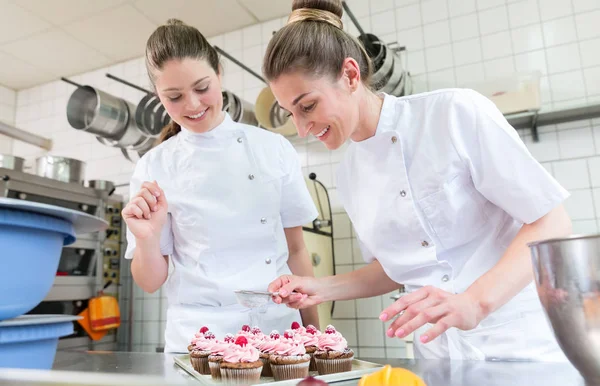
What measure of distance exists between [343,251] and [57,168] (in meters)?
2.29

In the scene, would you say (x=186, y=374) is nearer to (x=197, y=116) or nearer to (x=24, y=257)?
(x=24, y=257)

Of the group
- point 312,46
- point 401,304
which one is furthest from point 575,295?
point 312,46

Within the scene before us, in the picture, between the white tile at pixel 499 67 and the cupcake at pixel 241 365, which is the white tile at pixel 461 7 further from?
the cupcake at pixel 241 365

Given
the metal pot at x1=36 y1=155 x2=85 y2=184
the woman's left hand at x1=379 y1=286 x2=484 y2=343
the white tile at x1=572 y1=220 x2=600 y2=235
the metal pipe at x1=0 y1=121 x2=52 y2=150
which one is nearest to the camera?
the woman's left hand at x1=379 y1=286 x2=484 y2=343

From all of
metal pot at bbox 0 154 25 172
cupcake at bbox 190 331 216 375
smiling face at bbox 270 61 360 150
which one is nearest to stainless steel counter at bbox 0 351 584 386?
cupcake at bbox 190 331 216 375

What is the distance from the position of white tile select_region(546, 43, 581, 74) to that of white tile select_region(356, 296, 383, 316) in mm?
1875

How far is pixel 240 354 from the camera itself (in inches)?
46.0

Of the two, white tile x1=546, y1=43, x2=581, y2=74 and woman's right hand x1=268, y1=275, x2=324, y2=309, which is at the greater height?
white tile x1=546, y1=43, x2=581, y2=74

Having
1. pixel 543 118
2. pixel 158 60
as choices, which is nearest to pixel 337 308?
pixel 543 118

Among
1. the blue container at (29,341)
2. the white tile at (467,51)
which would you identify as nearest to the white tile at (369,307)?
the white tile at (467,51)

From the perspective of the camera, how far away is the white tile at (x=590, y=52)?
3.07 metres

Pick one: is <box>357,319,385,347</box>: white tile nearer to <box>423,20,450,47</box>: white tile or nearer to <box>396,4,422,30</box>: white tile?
<box>423,20,450,47</box>: white tile

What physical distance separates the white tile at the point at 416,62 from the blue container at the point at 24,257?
9.77 feet

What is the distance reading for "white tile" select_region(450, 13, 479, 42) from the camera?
3418mm
